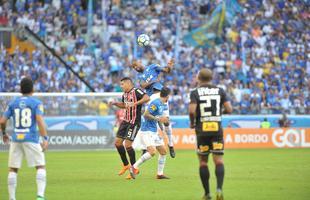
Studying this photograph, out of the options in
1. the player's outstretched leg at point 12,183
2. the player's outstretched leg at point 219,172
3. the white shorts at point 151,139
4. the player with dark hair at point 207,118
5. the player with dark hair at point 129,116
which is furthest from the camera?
the player with dark hair at point 129,116

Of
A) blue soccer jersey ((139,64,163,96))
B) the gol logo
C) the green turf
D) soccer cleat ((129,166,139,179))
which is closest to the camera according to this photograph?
the green turf

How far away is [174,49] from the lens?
1709 inches

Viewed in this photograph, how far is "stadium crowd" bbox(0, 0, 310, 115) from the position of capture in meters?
39.7

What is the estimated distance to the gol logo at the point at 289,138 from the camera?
36.2 metres

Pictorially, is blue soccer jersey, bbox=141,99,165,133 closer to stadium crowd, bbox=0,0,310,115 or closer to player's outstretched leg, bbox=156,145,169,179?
player's outstretched leg, bbox=156,145,169,179

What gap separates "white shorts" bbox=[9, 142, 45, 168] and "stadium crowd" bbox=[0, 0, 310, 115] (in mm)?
24792

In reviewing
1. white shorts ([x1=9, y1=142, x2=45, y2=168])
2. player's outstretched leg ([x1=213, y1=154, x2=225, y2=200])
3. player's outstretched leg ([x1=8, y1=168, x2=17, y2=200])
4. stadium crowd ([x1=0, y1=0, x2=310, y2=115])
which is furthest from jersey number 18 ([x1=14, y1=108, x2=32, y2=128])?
stadium crowd ([x1=0, y1=0, x2=310, y2=115])

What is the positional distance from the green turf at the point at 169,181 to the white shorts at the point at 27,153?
156 centimetres

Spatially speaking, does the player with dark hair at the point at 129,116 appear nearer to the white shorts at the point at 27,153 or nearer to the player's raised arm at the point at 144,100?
the player's raised arm at the point at 144,100

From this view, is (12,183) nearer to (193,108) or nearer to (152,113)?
(193,108)

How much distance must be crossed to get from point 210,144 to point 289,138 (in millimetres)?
22743

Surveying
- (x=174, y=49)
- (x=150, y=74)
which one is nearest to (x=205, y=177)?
(x=150, y=74)

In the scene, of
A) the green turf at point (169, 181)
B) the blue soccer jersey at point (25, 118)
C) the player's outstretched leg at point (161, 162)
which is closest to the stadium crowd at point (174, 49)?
the green turf at point (169, 181)

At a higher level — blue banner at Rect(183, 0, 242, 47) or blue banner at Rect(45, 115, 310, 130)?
blue banner at Rect(183, 0, 242, 47)
